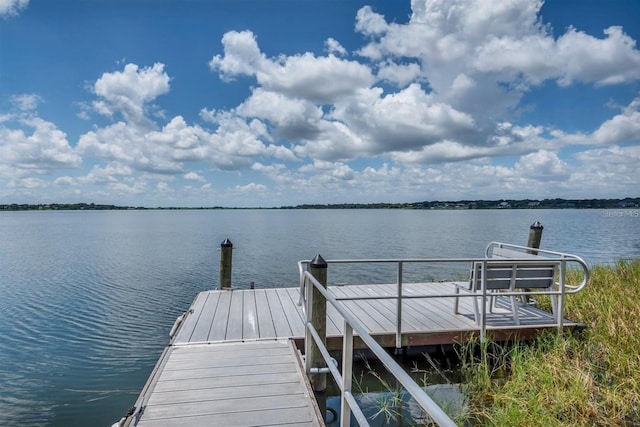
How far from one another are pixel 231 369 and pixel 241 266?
1354cm

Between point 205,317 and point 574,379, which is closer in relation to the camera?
point 574,379

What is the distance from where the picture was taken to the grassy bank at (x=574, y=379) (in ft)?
12.3

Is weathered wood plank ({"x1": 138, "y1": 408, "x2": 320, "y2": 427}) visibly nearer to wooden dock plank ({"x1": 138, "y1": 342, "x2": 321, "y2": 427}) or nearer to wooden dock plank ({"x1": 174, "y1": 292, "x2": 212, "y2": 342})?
wooden dock plank ({"x1": 138, "y1": 342, "x2": 321, "y2": 427})

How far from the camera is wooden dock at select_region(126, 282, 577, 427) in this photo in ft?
10.6

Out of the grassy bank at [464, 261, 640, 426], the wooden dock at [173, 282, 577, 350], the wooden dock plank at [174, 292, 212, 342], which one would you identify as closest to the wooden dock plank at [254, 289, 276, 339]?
the wooden dock at [173, 282, 577, 350]

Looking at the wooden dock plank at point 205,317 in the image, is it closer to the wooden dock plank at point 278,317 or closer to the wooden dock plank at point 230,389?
the wooden dock plank at point 230,389

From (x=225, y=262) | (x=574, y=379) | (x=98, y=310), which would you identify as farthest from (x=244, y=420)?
(x=98, y=310)

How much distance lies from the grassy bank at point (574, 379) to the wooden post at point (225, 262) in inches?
176

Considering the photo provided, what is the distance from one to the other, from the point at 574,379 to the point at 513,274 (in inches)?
56.0

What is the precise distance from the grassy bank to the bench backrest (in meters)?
0.74

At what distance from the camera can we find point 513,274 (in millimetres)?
5223

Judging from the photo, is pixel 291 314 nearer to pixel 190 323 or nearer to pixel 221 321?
pixel 221 321

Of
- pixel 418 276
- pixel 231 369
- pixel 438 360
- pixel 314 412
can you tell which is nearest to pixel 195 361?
pixel 231 369

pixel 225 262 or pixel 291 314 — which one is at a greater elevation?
pixel 225 262
